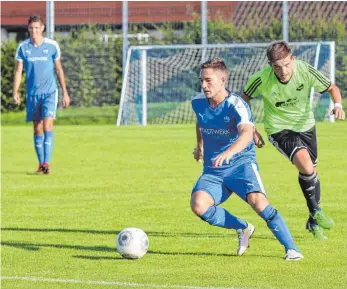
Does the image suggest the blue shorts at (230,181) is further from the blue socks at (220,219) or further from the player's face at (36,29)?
the player's face at (36,29)

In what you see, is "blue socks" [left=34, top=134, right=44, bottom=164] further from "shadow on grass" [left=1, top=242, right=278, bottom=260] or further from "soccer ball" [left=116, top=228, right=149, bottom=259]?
"soccer ball" [left=116, top=228, right=149, bottom=259]

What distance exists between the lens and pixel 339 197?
13.2m

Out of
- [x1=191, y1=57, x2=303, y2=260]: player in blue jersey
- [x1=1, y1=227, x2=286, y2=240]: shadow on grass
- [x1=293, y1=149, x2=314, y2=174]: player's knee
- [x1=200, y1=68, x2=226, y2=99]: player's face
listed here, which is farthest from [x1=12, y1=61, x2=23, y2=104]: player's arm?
[x1=200, y1=68, x2=226, y2=99]: player's face

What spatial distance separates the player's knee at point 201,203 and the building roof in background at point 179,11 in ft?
74.5

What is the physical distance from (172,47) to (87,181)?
15.1 meters

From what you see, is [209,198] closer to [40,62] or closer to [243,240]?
[243,240]

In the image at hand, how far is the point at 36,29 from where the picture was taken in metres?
16.2

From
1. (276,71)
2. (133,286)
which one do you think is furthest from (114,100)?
(133,286)

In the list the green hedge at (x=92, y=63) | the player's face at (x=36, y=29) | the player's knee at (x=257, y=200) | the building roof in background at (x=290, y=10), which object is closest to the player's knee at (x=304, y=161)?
the player's knee at (x=257, y=200)

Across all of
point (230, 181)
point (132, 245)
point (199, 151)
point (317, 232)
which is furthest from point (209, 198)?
point (317, 232)

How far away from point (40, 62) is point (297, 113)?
7258 millimetres

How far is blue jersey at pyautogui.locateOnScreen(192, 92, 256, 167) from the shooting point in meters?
8.79

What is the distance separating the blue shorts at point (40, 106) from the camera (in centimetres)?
1641

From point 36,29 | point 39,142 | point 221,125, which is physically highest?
point 36,29
